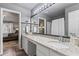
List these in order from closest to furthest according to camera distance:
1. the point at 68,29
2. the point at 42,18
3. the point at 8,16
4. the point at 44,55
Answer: the point at 44,55, the point at 68,29, the point at 8,16, the point at 42,18

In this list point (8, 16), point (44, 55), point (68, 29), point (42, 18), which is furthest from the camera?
point (42, 18)

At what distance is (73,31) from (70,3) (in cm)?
54

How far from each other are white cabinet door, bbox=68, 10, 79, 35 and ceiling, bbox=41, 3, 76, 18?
16cm

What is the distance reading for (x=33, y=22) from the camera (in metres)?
1.94

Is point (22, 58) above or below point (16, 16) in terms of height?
below

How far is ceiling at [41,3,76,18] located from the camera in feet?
5.01

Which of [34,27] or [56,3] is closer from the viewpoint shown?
[56,3]

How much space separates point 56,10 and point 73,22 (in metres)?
Result: 0.42

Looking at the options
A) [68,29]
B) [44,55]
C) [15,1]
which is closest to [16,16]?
[15,1]

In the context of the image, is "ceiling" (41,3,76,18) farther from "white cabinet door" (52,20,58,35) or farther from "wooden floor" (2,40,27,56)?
"wooden floor" (2,40,27,56)

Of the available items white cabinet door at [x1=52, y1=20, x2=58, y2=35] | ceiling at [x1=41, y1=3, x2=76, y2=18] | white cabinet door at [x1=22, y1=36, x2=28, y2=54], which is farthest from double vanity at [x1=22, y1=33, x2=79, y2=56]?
ceiling at [x1=41, y1=3, x2=76, y2=18]

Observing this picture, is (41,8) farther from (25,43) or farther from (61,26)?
(25,43)

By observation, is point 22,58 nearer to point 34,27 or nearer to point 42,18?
point 34,27

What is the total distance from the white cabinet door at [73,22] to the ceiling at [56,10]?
0.16m
